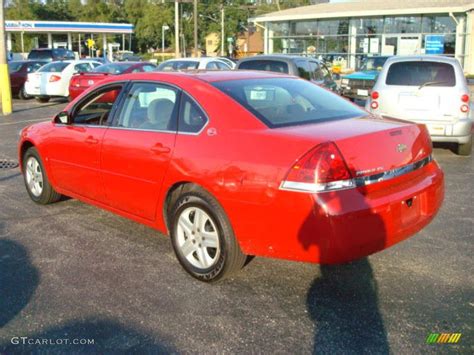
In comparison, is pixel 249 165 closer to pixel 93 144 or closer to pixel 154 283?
pixel 154 283

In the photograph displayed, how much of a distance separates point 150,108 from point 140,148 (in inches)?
15.2

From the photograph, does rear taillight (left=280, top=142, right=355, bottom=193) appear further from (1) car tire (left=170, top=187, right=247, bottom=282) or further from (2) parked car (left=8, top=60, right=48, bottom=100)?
(2) parked car (left=8, top=60, right=48, bottom=100)

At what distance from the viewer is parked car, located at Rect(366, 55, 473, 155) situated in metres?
9.04

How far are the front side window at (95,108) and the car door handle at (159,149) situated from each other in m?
1.03

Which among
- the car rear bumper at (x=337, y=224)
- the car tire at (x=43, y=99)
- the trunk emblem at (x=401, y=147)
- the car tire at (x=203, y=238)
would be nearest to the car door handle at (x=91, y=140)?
the car tire at (x=203, y=238)

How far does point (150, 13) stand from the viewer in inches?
3290

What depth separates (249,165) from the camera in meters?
3.78

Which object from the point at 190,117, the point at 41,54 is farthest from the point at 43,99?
the point at 190,117

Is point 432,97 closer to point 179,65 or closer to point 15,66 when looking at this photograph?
point 179,65

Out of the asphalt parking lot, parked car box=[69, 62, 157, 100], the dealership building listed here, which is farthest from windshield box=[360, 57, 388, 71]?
the asphalt parking lot

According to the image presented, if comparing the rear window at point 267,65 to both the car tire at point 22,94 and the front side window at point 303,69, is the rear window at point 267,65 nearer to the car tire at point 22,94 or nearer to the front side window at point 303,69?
the front side window at point 303,69

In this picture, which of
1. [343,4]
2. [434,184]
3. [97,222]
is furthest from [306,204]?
[343,4]

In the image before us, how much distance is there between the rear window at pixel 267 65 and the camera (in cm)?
1177

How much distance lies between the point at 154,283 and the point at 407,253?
2.17 m
